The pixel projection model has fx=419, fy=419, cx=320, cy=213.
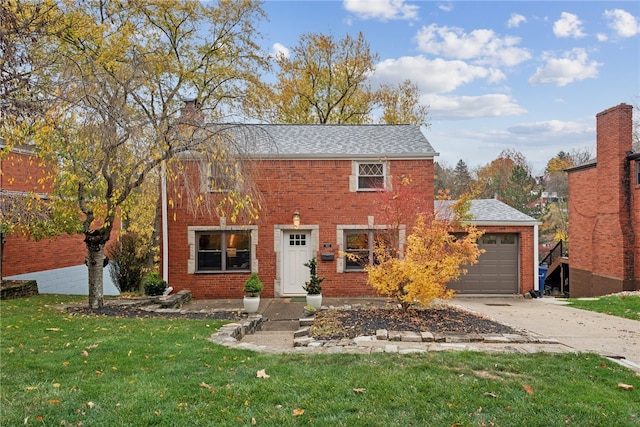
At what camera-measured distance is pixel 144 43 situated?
1630 centimetres

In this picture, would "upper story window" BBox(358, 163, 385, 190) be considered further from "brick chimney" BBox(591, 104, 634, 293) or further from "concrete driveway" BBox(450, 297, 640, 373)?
"brick chimney" BBox(591, 104, 634, 293)

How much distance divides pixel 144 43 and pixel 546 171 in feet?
160

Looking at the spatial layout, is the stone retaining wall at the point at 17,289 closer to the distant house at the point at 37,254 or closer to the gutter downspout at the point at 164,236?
the distant house at the point at 37,254

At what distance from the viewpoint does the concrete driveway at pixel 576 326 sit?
21.9ft

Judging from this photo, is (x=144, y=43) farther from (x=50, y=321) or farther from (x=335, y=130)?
(x=50, y=321)

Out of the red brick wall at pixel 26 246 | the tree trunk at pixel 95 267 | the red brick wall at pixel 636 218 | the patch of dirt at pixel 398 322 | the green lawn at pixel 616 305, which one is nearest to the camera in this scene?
the patch of dirt at pixel 398 322

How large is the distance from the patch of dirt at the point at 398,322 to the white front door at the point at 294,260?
14.3 feet

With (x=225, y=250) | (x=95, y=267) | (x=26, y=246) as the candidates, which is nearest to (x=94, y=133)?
(x=95, y=267)

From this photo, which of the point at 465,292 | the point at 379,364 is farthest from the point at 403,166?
the point at 379,364

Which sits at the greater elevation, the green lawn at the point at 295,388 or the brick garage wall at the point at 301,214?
the brick garage wall at the point at 301,214

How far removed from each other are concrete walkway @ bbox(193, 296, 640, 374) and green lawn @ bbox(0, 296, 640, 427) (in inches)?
22.2

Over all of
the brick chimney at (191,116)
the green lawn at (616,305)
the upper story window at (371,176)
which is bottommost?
the green lawn at (616,305)

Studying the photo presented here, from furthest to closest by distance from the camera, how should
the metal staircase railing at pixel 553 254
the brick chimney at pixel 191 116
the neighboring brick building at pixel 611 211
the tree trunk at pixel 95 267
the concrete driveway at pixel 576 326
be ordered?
the metal staircase railing at pixel 553 254 → the neighboring brick building at pixel 611 211 → the tree trunk at pixel 95 267 → the brick chimney at pixel 191 116 → the concrete driveway at pixel 576 326

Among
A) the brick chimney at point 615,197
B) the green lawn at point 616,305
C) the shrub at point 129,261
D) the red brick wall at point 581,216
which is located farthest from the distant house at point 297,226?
the red brick wall at point 581,216
